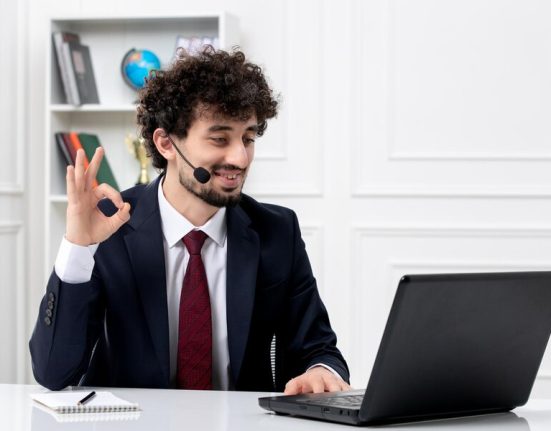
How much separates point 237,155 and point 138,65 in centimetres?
217

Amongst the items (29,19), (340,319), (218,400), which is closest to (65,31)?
(29,19)

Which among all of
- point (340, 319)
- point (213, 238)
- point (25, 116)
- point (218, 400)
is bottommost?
point (340, 319)

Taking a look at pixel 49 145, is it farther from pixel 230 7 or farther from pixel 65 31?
pixel 230 7

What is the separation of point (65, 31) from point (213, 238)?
2.41 meters

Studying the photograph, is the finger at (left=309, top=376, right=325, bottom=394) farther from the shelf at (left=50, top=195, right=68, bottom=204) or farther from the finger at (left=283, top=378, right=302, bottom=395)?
the shelf at (left=50, top=195, right=68, bottom=204)

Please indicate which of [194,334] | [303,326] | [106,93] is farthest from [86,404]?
[106,93]

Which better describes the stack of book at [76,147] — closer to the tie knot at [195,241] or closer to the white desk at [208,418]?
the tie knot at [195,241]

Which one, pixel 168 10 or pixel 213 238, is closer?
pixel 213 238

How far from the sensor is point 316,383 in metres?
1.90

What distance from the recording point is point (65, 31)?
4.28 m

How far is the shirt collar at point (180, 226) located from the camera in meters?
2.14

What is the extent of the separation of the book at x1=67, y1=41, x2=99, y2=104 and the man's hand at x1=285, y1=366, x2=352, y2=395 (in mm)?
2513

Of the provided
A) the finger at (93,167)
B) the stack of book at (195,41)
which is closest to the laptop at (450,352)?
the finger at (93,167)

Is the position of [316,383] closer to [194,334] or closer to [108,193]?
[194,334]
